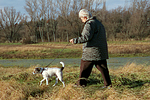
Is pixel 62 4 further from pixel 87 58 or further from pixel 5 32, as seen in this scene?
pixel 87 58

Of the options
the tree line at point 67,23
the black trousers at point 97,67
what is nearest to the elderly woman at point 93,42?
the black trousers at point 97,67

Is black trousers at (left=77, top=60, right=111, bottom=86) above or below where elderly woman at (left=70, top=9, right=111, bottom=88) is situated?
below

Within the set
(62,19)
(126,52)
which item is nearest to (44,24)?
(62,19)

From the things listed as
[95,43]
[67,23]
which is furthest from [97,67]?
[67,23]

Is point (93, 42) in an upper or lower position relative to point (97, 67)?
upper

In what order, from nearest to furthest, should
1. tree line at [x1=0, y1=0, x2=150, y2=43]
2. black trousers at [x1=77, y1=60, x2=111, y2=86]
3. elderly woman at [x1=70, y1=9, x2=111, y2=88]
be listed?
elderly woman at [x1=70, y1=9, x2=111, y2=88], black trousers at [x1=77, y1=60, x2=111, y2=86], tree line at [x1=0, y1=0, x2=150, y2=43]

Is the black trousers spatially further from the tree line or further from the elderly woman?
the tree line

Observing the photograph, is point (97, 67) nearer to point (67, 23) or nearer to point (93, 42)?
point (93, 42)

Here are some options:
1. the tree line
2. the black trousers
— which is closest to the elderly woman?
the black trousers

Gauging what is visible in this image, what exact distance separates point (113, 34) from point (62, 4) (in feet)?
38.0

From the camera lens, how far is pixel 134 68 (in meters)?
7.40

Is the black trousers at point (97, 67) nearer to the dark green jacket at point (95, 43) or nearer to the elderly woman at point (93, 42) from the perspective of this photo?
the elderly woman at point (93, 42)

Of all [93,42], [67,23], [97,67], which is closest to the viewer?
[93,42]

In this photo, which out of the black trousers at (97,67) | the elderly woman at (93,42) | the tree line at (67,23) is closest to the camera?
the elderly woman at (93,42)
